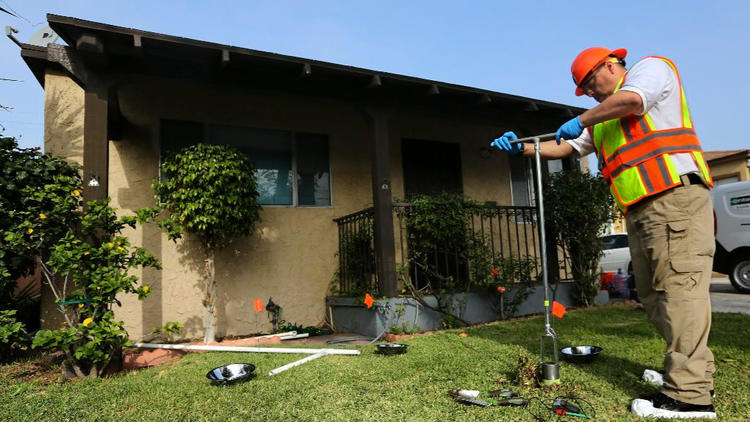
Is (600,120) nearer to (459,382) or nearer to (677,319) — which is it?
(677,319)

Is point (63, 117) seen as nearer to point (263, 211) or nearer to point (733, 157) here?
point (263, 211)

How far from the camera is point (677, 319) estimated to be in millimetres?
2045

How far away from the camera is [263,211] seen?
18.4ft

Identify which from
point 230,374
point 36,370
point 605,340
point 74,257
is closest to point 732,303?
point 605,340

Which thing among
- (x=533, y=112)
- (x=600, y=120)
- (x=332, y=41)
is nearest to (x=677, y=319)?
(x=600, y=120)

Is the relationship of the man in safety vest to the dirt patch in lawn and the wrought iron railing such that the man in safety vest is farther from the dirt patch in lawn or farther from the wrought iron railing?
the dirt patch in lawn

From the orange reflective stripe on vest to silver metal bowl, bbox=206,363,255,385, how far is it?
2.61 metres

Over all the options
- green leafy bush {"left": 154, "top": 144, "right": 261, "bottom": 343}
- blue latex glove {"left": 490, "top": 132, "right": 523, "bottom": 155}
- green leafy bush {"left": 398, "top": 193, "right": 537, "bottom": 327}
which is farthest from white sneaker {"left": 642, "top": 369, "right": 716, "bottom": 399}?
green leafy bush {"left": 154, "top": 144, "right": 261, "bottom": 343}

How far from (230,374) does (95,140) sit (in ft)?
8.26

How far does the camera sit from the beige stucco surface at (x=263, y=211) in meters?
4.99

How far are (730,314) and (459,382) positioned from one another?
4203mm

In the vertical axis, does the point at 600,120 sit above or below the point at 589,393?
above

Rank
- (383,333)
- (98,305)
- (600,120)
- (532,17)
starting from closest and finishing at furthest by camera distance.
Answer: (600,120) < (98,305) < (383,333) < (532,17)

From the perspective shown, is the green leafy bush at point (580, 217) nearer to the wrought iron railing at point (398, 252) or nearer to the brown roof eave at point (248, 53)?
the wrought iron railing at point (398, 252)
